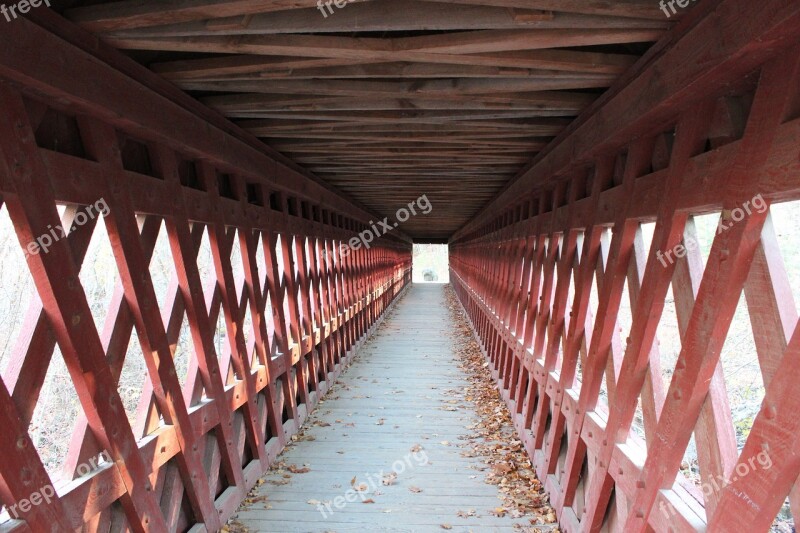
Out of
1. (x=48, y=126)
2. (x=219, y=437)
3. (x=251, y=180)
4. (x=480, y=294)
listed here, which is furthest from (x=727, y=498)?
(x=480, y=294)

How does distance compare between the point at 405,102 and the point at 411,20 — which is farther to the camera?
the point at 405,102

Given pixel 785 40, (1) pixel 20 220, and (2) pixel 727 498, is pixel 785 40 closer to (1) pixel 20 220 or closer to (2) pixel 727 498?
(2) pixel 727 498

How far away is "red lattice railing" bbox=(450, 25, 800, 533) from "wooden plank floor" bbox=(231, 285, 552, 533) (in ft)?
2.78

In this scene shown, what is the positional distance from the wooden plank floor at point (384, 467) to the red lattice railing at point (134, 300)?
42cm

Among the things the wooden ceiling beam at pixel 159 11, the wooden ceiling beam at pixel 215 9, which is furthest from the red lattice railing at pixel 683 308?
the wooden ceiling beam at pixel 159 11

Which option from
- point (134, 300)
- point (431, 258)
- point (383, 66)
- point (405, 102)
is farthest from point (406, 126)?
point (431, 258)

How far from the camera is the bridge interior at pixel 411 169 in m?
1.91

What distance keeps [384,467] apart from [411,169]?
3440 mm

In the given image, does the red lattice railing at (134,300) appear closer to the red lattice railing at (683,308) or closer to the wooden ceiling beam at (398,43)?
the wooden ceiling beam at (398,43)

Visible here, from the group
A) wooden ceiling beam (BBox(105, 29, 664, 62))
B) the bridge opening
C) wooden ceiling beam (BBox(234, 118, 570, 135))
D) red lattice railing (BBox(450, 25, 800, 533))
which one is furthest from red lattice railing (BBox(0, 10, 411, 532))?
the bridge opening

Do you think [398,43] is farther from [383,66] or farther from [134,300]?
[134,300]

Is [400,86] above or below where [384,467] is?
above

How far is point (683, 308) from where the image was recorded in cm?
235

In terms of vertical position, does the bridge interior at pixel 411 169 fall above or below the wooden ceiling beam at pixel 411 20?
below
